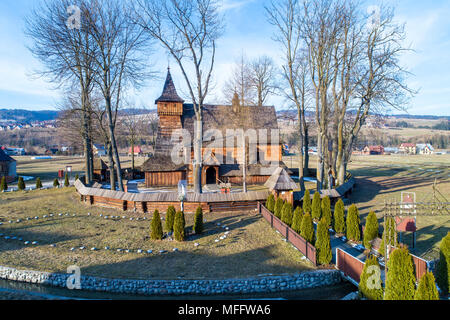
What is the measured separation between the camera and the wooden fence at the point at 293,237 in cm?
985

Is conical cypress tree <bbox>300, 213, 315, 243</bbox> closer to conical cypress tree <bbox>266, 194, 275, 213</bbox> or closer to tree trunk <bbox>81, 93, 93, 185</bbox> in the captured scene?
conical cypress tree <bbox>266, 194, 275, 213</bbox>

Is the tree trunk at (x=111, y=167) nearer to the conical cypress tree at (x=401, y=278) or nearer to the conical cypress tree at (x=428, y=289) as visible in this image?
the conical cypress tree at (x=401, y=278)

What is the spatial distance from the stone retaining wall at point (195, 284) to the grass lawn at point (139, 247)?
36cm

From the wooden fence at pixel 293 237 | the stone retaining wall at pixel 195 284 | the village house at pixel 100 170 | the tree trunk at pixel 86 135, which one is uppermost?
the tree trunk at pixel 86 135

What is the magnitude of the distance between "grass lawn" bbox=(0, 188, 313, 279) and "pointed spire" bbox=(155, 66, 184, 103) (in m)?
14.7

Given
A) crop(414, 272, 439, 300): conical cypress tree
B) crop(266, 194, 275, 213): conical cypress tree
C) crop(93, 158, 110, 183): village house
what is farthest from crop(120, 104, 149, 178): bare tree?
crop(414, 272, 439, 300): conical cypress tree

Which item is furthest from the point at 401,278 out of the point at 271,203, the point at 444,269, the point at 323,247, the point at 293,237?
the point at 271,203

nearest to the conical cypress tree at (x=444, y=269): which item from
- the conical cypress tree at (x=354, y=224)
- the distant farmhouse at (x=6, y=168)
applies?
the conical cypress tree at (x=354, y=224)

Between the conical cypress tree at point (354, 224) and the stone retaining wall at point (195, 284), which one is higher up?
the conical cypress tree at point (354, 224)

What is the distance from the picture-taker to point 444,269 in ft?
26.1

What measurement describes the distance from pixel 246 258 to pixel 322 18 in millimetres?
16951

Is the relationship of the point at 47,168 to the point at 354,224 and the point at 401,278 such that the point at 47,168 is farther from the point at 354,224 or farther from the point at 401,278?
the point at 401,278
